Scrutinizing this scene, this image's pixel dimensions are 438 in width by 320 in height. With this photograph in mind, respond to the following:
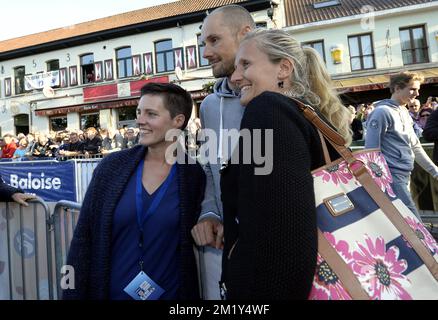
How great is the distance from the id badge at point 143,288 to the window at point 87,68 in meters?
22.7

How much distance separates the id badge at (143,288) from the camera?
1.66 metres

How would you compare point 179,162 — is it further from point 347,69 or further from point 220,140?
point 347,69

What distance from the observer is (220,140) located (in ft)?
6.31

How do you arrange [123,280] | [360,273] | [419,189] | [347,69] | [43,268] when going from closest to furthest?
1. [360,273]
2. [123,280]
3. [43,268]
4. [419,189]
5. [347,69]

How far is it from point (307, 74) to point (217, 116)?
75 centimetres

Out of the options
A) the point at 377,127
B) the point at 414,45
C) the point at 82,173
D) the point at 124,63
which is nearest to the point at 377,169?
the point at 377,127

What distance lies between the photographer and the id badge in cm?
166

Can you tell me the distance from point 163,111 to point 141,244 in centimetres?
75

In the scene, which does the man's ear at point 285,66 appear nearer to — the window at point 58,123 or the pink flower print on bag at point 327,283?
the pink flower print on bag at point 327,283

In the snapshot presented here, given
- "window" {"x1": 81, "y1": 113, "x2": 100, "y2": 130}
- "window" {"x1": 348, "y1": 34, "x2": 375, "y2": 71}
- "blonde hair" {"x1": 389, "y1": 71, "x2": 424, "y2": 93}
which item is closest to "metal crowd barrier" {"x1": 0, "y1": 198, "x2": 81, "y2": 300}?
"blonde hair" {"x1": 389, "y1": 71, "x2": 424, "y2": 93}

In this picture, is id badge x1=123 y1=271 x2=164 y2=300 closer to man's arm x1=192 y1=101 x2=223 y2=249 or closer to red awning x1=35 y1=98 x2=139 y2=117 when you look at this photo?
man's arm x1=192 y1=101 x2=223 y2=249

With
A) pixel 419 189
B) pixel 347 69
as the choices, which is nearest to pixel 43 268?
pixel 419 189

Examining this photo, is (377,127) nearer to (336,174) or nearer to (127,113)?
(336,174)

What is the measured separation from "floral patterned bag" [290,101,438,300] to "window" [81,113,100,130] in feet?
73.5
